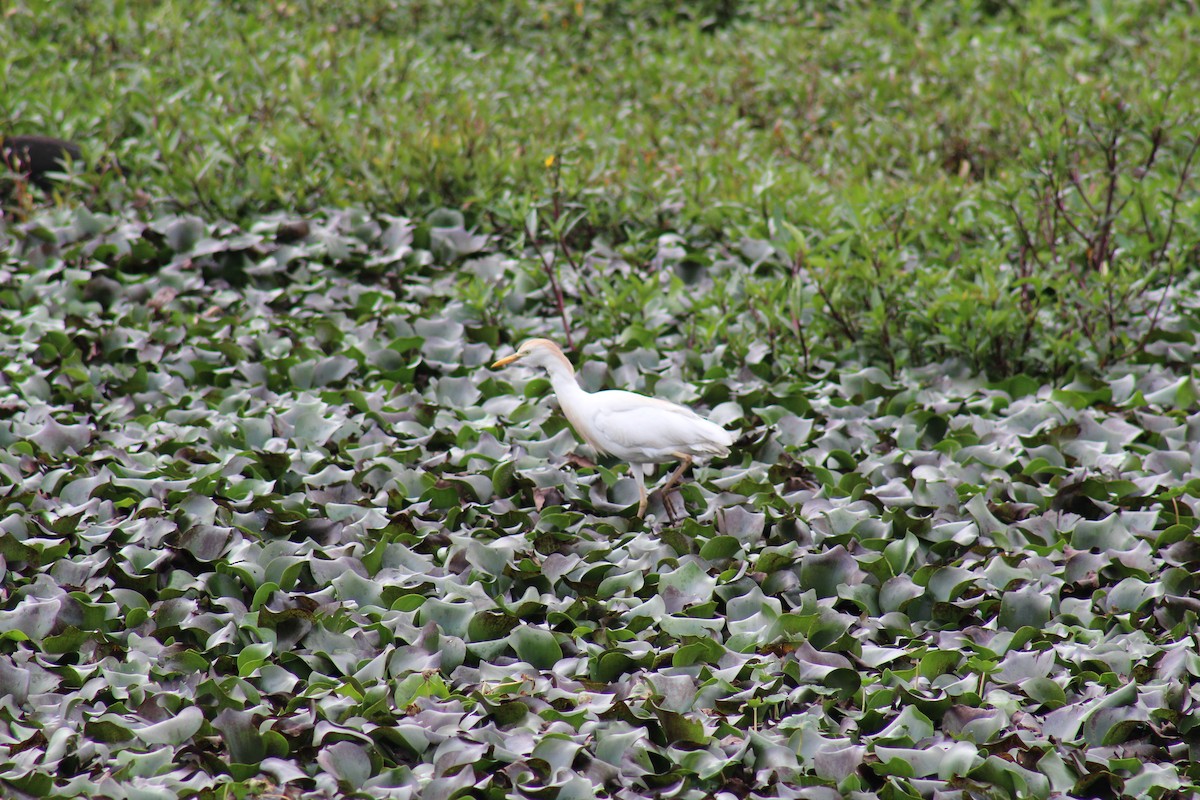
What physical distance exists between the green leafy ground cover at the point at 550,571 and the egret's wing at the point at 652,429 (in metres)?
0.23

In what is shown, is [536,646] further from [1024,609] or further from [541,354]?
[1024,609]

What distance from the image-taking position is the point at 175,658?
9.79 ft

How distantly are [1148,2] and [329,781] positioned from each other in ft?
30.7

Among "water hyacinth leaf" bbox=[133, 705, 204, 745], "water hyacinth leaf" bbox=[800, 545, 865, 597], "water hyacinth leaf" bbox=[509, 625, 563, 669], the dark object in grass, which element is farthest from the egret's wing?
the dark object in grass

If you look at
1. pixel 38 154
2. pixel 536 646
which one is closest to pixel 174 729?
pixel 536 646

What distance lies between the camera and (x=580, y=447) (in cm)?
434

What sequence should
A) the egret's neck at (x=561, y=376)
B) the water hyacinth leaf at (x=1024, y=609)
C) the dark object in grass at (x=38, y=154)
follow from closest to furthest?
the water hyacinth leaf at (x=1024, y=609)
the egret's neck at (x=561, y=376)
the dark object in grass at (x=38, y=154)

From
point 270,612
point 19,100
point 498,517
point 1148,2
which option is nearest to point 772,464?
point 498,517

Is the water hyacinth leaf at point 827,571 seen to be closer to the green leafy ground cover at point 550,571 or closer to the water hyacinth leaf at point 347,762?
the green leafy ground cover at point 550,571

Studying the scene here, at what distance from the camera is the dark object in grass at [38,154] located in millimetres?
6441

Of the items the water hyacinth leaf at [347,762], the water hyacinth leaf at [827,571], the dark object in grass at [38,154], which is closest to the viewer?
the water hyacinth leaf at [347,762]

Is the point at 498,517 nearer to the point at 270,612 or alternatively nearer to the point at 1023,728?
the point at 270,612

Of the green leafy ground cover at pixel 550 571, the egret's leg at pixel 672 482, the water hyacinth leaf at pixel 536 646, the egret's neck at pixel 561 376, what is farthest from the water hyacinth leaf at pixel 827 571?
the egret's neck at pixel 561 376

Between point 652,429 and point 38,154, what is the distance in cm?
452
